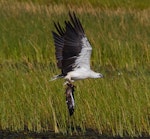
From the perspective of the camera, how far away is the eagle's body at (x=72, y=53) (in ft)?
23.2

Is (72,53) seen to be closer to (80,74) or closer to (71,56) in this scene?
(71,56)

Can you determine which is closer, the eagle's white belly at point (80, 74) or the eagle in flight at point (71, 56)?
the eagle in flight at point (71, 56)

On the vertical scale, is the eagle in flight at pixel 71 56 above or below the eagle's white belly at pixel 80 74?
above

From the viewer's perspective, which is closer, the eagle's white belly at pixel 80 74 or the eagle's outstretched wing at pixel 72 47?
the eagle's outstretched wing at pixel 72 47

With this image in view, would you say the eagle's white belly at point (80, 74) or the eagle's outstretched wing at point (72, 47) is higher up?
the eagle's outstretched wing at point (72, 47)

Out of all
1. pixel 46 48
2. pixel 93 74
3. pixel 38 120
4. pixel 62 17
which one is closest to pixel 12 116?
pixel 38 120

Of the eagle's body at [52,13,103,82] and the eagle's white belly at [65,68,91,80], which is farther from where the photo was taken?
the eagle's white belly at [65,68,91,80]

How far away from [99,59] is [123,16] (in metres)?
1.81

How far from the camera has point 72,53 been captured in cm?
716

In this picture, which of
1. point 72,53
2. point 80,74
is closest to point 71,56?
point 72,53

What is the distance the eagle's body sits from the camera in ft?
23.2

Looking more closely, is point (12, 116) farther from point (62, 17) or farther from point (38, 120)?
point (62, 17)

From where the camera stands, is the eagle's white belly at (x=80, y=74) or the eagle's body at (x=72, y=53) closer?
the eagle's body at (x=72, y=53)

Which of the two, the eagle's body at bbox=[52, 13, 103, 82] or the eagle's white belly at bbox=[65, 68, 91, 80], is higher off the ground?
the eagle's body at bbox=[52, 13, 103, 82]
